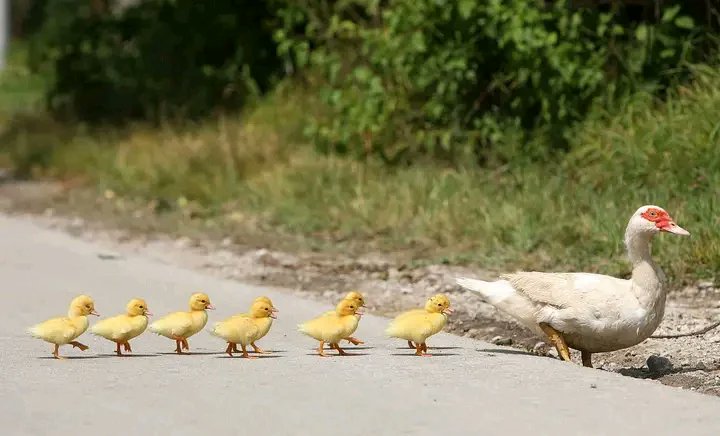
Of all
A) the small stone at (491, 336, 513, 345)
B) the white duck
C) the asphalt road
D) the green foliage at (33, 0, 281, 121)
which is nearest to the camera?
the asphalt road

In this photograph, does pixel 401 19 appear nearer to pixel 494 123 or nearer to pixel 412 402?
pixel 494 123


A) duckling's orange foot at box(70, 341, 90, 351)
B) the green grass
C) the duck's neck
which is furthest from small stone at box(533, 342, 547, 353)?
duckling's orange foot at box(70, 341, 90, 351)

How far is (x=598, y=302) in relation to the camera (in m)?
7.89

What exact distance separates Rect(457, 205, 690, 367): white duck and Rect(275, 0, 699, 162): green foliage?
5.25 m

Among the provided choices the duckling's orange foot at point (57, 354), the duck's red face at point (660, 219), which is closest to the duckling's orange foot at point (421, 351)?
the duck's red face at point (660, 219)

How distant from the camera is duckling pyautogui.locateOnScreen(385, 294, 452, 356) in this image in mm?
8125

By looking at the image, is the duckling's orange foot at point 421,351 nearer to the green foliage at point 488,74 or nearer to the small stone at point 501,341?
the small stone at point 501,341

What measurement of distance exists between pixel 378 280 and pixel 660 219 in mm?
3357

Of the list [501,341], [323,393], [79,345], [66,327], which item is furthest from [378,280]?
[323,393]

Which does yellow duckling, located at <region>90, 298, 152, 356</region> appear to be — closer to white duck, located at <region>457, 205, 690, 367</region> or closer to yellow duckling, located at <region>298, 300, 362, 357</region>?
yellow duckling, located at <region>298, 300, 362, 357</region>

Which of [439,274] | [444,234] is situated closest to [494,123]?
[444,234]

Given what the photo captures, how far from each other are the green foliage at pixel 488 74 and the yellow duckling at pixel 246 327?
225 inches

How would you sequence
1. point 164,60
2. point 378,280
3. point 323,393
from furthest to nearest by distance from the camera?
point 164,60 < point 378,280 < point 323,393

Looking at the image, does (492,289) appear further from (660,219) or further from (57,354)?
(57,354)
